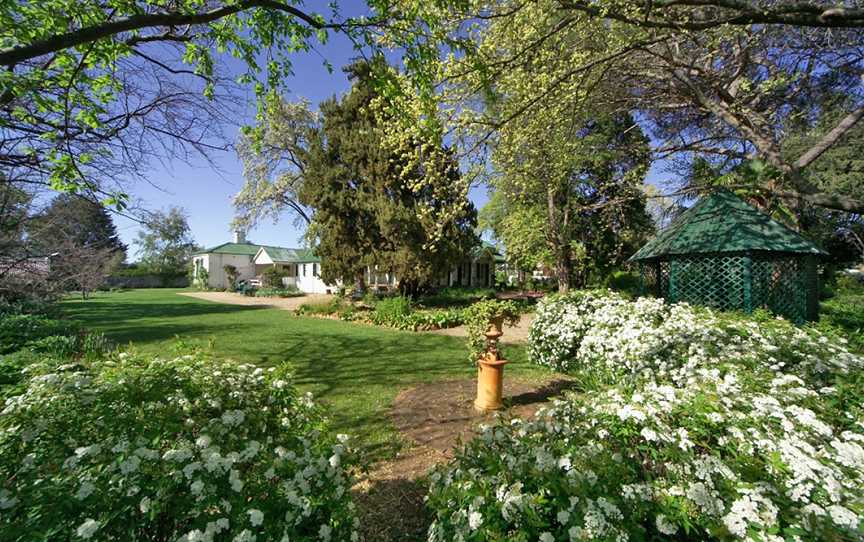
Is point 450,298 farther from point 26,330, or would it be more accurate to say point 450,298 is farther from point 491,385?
point 26,330

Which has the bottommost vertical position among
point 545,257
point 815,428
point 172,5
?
point 815,428

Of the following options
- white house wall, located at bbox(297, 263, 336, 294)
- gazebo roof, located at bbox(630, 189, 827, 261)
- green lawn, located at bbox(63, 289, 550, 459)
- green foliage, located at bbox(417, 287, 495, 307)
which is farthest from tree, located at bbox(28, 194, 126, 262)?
white house wall, located at bbox(297, 263, 336, 294)

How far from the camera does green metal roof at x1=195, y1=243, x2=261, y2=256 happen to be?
38250 millimetres

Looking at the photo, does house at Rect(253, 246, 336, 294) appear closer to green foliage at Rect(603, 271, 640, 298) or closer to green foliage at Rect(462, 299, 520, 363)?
green foliage at Rect(603, 271, 640, 298)

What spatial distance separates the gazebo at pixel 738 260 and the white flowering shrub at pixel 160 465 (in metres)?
8.79

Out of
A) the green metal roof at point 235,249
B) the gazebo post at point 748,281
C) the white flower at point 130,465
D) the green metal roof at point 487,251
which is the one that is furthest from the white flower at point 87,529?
the green metal roof at point 235,249

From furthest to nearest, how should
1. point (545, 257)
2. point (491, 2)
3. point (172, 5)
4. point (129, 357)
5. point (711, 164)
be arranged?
point (545, 257) → point (711, 164) → point (491, 2) → point (172, 5) → point (129, 357)

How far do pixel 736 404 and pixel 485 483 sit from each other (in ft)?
5.79

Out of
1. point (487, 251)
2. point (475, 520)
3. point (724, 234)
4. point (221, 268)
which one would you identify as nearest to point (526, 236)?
point (487, 251)

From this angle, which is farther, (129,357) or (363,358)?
(363,358)

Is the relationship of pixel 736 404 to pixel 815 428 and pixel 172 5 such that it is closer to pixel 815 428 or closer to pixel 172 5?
pixel 815 428

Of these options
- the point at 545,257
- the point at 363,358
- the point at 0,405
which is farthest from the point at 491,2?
the point at 545,257

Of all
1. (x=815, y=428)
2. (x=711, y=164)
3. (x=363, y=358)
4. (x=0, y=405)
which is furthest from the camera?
(x=711, y=164)

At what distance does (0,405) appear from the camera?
2.20 meters
